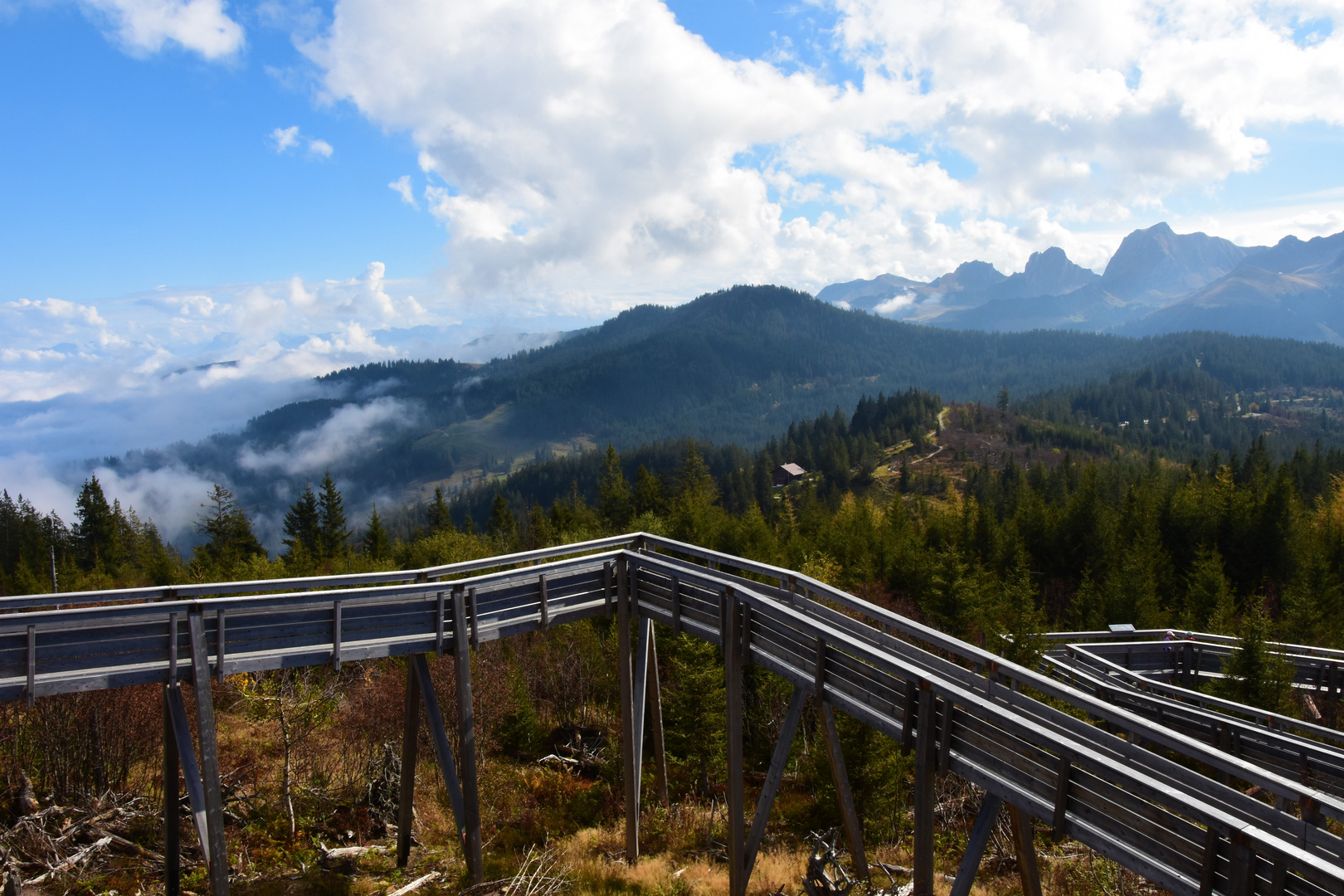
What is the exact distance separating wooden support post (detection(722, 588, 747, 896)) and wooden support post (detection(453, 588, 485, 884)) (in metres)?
5.35

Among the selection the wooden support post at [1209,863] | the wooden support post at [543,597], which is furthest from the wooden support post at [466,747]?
the wooden support post at [1209,863]

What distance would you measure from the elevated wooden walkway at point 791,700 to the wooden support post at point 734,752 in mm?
47

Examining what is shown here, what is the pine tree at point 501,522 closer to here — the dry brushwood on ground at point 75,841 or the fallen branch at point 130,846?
the dry brushwood on ground at point 75,841

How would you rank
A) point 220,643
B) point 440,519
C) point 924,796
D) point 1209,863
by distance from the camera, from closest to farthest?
point 1209,863
point 924,796
point 220,643
point 440,519

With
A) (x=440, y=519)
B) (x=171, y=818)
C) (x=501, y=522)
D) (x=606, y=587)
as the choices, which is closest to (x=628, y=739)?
(x=606, y=587)

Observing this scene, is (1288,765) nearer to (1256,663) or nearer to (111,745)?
(1256,663)

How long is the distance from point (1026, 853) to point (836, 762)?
3390 mm

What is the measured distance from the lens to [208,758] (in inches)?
498

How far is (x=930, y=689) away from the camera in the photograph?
405 inches

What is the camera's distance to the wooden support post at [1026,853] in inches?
412

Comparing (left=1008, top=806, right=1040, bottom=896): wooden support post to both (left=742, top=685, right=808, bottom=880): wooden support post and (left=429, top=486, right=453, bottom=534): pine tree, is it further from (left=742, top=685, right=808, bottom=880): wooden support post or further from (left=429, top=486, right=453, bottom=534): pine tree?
(left=429, top=486, right=453, bottom=534): pine tree

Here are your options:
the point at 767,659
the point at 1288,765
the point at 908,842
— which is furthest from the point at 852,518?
the point at 767,659

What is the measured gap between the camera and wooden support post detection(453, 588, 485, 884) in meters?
14.8

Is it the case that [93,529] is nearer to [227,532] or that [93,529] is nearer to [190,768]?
[227,532]
